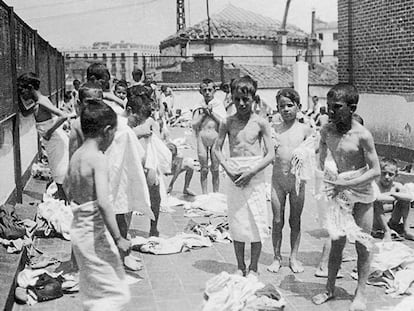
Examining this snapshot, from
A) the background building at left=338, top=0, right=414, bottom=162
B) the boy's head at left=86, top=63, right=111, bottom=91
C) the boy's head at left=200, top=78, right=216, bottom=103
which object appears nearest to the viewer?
the boy's head at left=86, top=63, right=111, bottom=91

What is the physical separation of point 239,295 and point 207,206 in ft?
14.6

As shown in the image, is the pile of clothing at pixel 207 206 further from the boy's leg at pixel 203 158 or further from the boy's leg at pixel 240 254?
the boy's leg at pixel 240 254

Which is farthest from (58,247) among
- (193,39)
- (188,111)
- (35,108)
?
(193,39)

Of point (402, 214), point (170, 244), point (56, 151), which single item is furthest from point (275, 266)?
point (56, 151)

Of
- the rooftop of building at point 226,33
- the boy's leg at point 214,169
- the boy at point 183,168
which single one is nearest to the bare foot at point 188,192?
the boy at point 183,168

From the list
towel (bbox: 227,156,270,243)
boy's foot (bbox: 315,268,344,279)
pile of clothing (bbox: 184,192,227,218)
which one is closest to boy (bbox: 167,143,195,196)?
pile of clothing (bbox: 184,192,227,218)

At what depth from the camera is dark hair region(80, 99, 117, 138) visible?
13.1 ft

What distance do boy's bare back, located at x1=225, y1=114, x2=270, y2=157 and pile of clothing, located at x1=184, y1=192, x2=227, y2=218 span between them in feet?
10.1

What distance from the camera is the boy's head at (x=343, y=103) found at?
4902mm

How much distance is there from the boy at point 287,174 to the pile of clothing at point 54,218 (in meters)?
2.80

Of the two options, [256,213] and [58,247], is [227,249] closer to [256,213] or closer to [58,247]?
[256,213]

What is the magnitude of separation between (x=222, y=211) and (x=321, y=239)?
192cm

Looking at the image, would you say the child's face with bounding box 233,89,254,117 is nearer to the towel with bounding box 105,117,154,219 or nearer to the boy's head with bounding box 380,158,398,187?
the towel with bounding box 105,117,154,219

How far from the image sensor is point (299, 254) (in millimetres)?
6691
